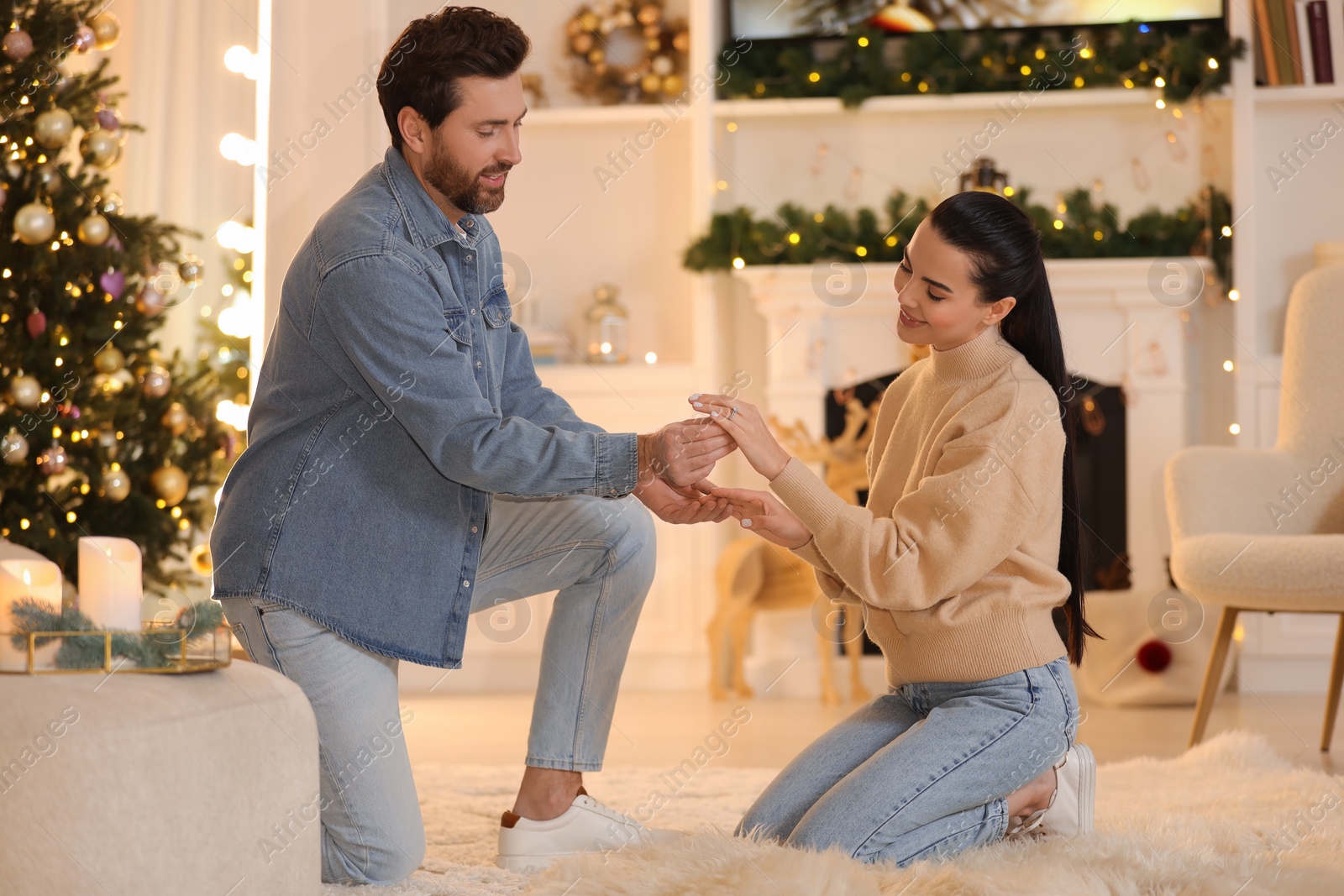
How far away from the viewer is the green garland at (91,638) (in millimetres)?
1391

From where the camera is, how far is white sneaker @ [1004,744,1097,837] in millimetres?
1827

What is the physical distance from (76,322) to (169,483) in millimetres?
474

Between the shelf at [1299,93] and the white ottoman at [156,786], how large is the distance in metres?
3.65

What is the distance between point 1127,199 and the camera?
13.8 ft

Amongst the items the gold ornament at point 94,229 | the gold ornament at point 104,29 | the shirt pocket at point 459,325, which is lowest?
the shirt pocket at point 459,325

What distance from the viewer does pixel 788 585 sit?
3.75 meters

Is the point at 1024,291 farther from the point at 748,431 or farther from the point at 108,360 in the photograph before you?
the point at 108,360

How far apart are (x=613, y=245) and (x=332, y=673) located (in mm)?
2781

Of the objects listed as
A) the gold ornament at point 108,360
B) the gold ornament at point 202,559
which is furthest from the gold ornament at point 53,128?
the gold ornament at point 202,559

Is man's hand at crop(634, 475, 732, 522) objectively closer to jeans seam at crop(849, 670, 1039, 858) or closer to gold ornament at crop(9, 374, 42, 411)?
jeans seam at crop(849, 670, 1039, 858)

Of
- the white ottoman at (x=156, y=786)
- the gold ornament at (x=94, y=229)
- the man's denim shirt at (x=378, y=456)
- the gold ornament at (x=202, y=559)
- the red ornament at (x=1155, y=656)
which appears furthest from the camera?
the red ornament at (x=1155, y=656)

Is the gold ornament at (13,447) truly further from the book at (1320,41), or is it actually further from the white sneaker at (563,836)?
the book at (1320,41)

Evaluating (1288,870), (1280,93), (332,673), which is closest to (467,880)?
(332,673)

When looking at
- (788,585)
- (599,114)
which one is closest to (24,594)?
(788,585)
